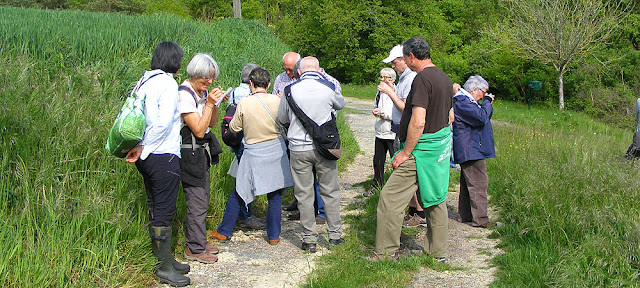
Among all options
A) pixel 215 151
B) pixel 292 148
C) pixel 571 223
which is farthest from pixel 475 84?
pixel 215 151

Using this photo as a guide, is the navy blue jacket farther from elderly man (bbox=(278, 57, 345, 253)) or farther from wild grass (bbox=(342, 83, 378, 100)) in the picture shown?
wild grass (bbox=(342, 83, 378, 100))

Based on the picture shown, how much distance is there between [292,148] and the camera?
4969mm

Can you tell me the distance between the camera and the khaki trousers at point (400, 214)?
15.0ft

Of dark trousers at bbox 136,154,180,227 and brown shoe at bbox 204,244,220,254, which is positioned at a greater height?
dark trousers at bbox 136,154,180,227

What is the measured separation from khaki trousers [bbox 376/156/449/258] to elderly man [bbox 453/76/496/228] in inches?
47.8

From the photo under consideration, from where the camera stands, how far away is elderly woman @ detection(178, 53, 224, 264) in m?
4.40

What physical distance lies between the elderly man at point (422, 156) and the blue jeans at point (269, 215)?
1.10m

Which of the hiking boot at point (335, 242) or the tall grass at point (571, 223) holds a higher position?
the tall grass at point (571, 223)

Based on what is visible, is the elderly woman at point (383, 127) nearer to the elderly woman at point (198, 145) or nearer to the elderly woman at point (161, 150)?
the elderly woman at point (198, 145)

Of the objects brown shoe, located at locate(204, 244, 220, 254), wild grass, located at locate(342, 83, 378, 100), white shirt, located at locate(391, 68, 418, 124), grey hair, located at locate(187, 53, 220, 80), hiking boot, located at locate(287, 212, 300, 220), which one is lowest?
wild grass, located at locate(342, 83, 378, 100)

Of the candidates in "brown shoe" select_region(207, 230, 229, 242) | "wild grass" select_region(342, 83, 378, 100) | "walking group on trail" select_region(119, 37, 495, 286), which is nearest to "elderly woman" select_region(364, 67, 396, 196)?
"walking group on trail" select_region(119, 37, 495, 286)

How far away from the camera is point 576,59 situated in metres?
25.5

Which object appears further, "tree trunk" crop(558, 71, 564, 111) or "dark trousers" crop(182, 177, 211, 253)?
"tree trunk" crop(558, 71, 564, 111)

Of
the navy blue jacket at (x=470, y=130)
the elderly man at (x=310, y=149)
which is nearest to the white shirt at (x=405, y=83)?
the navy blue jacket at (x=470, y=130)
